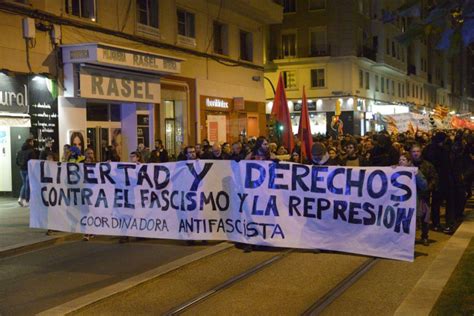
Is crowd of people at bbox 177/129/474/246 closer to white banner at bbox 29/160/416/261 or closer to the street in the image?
the street

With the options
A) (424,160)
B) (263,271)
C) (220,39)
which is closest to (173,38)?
(220,39)

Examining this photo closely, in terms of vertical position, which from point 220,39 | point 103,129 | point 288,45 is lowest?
point 103,129

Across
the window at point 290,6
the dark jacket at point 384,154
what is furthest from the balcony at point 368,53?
the dark jacket at point 384,154

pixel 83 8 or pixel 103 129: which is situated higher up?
pixel 83 8

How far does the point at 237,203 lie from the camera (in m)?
9.91

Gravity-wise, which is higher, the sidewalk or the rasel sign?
the rasel sign

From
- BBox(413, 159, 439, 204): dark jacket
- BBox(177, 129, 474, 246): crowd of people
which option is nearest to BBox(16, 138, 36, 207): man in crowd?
BBox(177, 129, 474, 246): crowd of people

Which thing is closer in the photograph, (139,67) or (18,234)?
(18,234)

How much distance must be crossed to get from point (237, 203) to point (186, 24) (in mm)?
16312

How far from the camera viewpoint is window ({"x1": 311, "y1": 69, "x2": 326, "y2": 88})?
45969mm

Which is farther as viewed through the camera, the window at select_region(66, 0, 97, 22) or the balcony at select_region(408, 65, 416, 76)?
the balcony at select_region(408, 65, 416, 76)

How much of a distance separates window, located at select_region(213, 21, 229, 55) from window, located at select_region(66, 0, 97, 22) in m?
8.51

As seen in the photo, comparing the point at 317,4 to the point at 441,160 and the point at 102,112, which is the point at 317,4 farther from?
the point at 441,160

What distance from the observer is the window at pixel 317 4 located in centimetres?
4590
